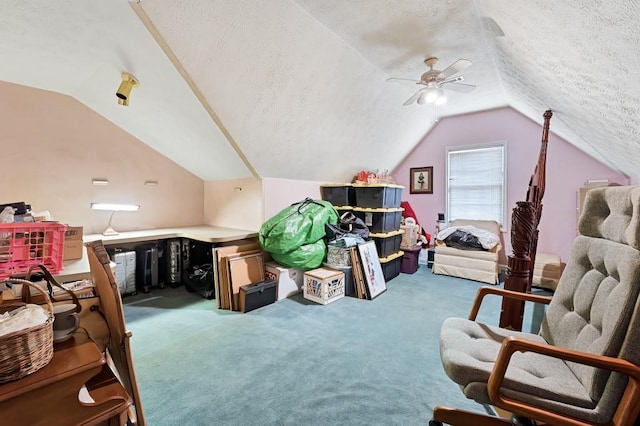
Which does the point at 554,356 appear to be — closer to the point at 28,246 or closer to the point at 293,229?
the point at 293,229

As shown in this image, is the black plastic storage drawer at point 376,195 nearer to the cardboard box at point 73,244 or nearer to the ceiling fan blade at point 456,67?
the ceiling fan blade at point 456,67

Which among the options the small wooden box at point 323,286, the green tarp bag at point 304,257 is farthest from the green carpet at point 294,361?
the green tarp bag at point 304,257

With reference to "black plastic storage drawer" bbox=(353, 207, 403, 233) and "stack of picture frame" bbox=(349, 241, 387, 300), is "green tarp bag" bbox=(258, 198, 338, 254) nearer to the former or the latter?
"stack of picture frame" bbox=(349, 241, 387, 300)

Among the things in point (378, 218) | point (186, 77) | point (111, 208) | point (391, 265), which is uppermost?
point (186, 77)

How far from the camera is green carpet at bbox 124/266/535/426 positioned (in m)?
1.52

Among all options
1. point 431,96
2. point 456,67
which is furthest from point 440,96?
point 456,67

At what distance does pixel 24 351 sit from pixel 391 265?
3.73 metres

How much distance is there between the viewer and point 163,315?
2.71 metres

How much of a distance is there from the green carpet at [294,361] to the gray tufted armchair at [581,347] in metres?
0.48

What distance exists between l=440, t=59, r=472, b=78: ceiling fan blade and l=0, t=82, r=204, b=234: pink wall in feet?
11.5

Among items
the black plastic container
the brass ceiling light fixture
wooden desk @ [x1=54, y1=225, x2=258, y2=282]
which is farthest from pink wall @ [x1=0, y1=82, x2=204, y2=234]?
the black plastic container

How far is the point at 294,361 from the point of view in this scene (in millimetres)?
1962

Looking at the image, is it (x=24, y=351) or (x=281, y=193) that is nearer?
(x=24, y=351)

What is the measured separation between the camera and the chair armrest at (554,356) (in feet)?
2.88
